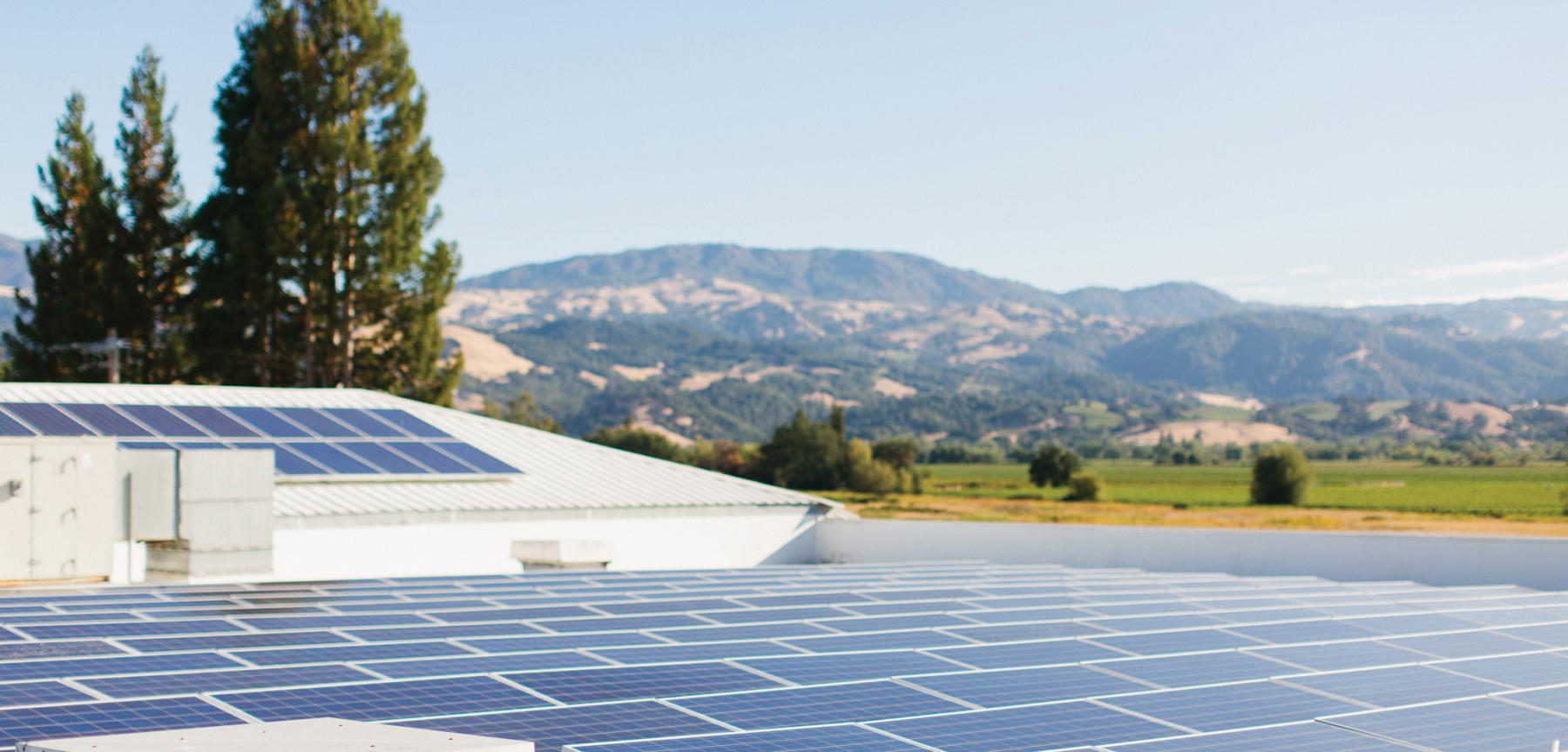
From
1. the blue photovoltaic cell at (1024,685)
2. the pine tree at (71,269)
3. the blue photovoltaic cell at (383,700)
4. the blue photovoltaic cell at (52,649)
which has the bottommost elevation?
the blue photovoltaic cell at (1024,685)

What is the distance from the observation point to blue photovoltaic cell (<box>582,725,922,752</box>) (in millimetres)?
8781

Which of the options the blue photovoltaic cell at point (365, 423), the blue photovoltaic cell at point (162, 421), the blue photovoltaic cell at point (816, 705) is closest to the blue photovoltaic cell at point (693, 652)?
the blue photovoltaic cell at point (816, 705)

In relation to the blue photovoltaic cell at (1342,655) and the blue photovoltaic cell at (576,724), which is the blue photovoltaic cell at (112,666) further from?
the blue photovoltaic cell at (1342,655)

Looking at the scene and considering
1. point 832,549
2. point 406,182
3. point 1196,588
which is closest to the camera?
point 1196,588

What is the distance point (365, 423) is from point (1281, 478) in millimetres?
87898

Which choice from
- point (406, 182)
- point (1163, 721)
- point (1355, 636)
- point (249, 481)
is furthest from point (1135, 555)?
point (406, 182)

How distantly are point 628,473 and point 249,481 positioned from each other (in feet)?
47.7

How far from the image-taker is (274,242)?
51031 mm

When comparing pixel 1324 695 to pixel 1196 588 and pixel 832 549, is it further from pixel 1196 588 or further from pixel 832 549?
pixel 832 549

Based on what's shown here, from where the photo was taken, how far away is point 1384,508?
95.6 meters

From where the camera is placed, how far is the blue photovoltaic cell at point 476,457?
Result: 30922 millimetres

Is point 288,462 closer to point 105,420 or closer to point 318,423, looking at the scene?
point 105,420

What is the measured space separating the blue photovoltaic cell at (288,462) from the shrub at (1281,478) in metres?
90.9

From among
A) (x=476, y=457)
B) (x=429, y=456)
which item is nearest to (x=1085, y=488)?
(x=476, y=457)
